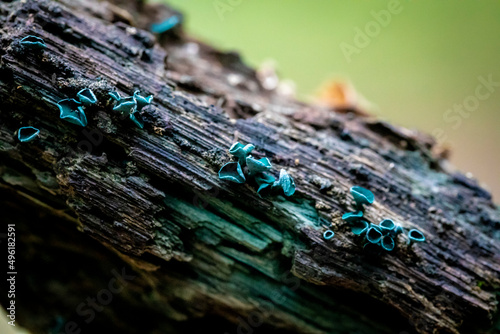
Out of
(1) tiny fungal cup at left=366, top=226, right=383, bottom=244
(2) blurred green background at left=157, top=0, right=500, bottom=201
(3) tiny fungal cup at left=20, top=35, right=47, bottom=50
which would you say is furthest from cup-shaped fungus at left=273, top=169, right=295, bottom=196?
Result: (2) blurred green background at left=157, top=0, right=500, bottom=201

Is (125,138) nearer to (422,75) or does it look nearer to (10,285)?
(10,285)

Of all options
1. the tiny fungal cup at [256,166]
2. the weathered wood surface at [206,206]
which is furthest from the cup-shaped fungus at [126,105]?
the tiny fungal cup at [256,166]

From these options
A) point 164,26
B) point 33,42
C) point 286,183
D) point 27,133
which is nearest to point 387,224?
point 286,183

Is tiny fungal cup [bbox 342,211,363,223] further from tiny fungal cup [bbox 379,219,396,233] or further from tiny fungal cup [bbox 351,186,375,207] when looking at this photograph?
tiny fungal cup [bbox 379,219,396,233]

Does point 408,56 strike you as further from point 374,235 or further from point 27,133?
point 27,133

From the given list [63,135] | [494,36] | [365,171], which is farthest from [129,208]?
[494,36]

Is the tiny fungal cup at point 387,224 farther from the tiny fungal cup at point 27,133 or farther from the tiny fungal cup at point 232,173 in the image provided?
the tiny fungal cup at point 27,133
